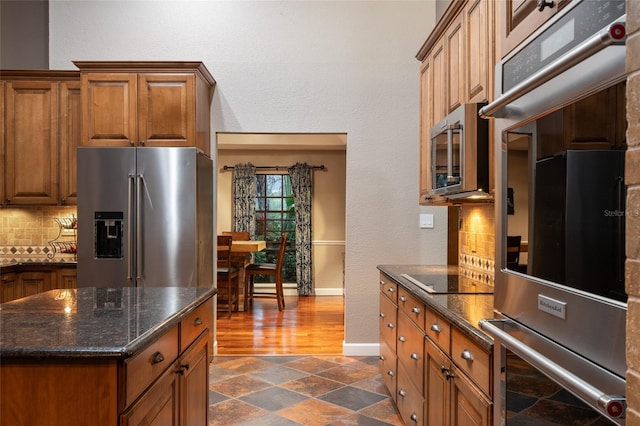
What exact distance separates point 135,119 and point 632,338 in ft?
11.7

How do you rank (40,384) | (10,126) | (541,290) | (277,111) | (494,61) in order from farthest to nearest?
(277,111), (10,126), (494,61), (40,384), (541,290)

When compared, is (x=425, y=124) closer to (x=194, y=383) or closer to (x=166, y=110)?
(x=166, y=110)

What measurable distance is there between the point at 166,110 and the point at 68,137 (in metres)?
0.97

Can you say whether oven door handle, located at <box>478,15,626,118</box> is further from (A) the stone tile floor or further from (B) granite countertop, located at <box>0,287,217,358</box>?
(A) the stone tile floor

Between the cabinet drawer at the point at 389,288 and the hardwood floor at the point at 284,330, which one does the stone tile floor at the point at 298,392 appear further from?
the cabinet drawer at the point at 389,288

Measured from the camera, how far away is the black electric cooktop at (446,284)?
228 cm

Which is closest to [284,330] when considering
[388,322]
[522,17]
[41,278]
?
[388,322]

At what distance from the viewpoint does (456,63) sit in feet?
8.52

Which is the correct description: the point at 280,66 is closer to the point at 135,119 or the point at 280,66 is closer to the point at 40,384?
the point at 135,119

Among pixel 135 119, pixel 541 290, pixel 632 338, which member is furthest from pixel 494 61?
pixel 135 119

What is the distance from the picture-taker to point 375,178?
4156 mm

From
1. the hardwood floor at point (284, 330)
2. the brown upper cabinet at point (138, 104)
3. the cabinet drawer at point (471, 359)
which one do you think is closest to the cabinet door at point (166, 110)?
the brown upper cabinet at point (138, 104)

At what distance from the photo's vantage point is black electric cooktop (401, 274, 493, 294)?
2.28 m

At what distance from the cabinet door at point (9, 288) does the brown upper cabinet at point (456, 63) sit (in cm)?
331
